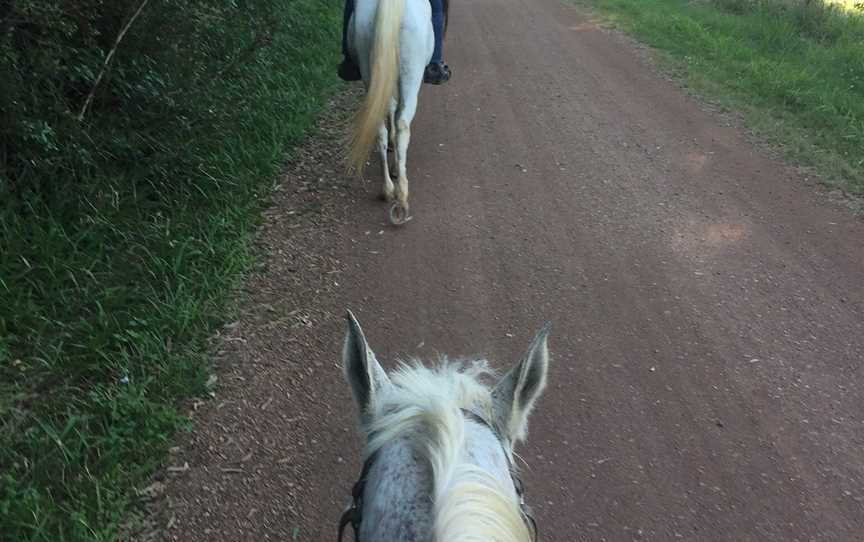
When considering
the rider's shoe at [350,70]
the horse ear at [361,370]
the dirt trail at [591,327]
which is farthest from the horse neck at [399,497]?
the rider's shoe at [350,70]

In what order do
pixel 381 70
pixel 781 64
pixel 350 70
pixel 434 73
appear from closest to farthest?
pixel 381 70 → pixel 350 70 → pixel 434 73 → pixel 781 64

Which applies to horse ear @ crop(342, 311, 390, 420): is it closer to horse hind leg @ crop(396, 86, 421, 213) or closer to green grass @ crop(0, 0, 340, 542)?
green grass @ crop(0, 0, 340, 542)

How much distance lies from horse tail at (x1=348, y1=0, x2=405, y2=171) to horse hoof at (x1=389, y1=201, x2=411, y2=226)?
0.53 metres

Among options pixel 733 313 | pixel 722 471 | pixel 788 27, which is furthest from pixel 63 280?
pixel 788 27

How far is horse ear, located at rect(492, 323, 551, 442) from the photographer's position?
179 centimetres

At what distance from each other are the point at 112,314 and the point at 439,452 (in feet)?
9.41

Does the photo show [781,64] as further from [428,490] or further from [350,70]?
[428,490]

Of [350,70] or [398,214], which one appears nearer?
[398,214]

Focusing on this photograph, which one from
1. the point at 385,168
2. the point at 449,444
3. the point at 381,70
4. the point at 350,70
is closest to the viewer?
the point at 449,444

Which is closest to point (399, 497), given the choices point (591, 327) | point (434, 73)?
point (591, 327)

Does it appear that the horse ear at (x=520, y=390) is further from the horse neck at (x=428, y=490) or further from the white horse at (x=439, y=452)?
the horse neck at (x=428, y=490)

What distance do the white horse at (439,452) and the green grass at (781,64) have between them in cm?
568

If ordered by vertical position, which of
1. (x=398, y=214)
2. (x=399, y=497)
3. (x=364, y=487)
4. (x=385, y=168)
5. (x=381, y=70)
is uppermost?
(x=399, y=497)

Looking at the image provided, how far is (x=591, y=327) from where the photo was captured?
13.9 feet
